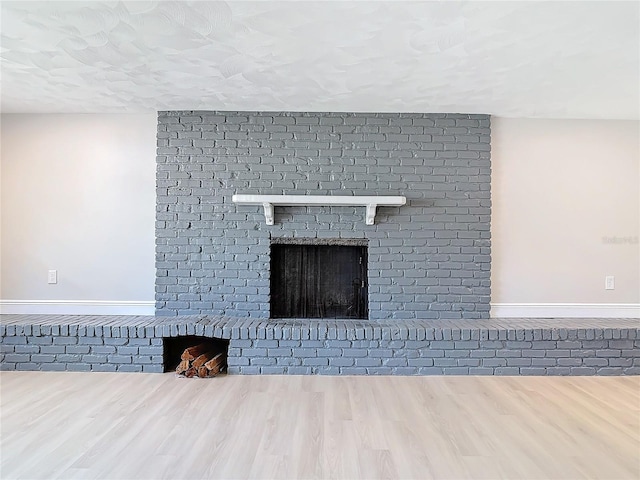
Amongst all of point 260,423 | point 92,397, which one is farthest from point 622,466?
point 92,397

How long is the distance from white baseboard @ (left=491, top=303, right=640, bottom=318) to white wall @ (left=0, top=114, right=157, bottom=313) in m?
3.08

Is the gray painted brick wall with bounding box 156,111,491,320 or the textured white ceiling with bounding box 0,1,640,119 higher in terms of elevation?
the textured white ceiling with bounding box 0,1,640,119

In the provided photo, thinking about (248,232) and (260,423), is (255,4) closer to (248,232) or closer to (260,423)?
(248,232)

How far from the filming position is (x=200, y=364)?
3039 mm

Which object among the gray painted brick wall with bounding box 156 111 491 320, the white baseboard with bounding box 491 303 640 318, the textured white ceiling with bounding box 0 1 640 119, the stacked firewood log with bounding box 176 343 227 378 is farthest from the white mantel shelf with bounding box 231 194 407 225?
the white baseboard with bounding box 491 303 640 318

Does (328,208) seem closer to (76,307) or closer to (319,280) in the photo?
(319,280)

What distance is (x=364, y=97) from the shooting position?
122 inches

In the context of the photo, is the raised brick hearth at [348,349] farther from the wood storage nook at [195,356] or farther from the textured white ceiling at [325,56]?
the textured white ceiling at [325,56]

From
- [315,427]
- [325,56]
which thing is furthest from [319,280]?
[325,56]

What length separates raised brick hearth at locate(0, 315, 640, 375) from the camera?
3115mm

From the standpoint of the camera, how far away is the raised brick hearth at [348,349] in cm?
312

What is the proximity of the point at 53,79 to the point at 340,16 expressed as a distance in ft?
6.92

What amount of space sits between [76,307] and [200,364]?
1374 millimetres

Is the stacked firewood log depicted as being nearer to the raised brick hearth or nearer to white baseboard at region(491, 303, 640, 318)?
the raised brick hearth
